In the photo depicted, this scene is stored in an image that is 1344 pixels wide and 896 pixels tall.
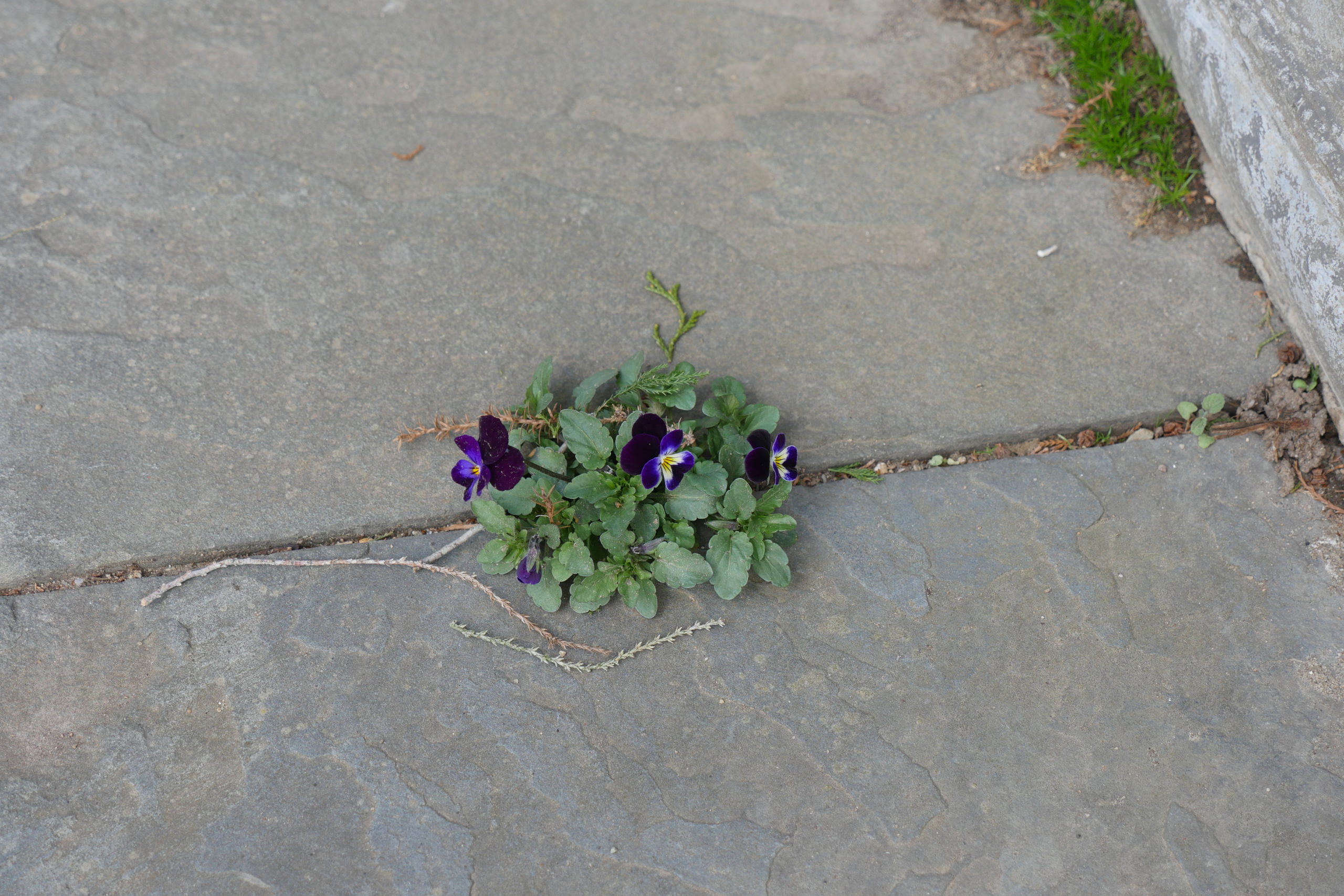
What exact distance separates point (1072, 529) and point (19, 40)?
12.3 ft

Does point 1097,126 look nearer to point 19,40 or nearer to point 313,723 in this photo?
point 313,723

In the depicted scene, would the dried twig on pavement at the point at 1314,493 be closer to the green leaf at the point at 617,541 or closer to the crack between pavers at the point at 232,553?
the crack between pavers at the point at 232,553

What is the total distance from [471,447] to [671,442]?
0.46 m

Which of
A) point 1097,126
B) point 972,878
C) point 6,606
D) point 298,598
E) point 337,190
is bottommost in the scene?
point 6,606

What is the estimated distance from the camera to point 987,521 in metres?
2.47

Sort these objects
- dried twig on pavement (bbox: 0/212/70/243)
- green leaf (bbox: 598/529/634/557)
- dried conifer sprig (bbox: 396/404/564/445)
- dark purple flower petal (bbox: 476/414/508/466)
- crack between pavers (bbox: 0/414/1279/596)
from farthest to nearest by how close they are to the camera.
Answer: dried twig on pavement (bbox: 0/212/70/243)
dried conifer sprig (bbox: 396/404/564/445)
crack between pavers (bbox: 0/414/1279/596)
green leaf (bbox: 598/529/634/557)
dark purple flower petal (bbox: 476/414/508/466)

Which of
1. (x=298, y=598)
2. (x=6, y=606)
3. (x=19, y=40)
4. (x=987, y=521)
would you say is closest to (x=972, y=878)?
(x=987, y=521)

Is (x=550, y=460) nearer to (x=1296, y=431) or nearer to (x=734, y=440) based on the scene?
(x=734, y=440)

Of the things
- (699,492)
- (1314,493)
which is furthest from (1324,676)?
(699,492)

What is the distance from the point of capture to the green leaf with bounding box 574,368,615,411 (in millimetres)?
2494

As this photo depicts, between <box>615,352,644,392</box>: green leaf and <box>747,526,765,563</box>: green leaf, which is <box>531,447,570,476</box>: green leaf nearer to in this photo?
<box>615,352,644,392</box>: green leaf

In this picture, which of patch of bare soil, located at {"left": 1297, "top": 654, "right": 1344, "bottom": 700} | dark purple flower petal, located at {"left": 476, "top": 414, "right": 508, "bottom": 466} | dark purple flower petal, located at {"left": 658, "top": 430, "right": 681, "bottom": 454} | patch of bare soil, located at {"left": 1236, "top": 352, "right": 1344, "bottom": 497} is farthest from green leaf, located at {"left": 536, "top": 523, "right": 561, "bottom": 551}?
patch of bare soil, located at {"left": 1236, "top": 352, "right": 1344, "bottom": 497}

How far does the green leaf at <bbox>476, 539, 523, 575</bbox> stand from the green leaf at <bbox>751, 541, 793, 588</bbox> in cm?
58

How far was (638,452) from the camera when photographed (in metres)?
2.19
